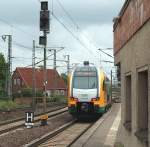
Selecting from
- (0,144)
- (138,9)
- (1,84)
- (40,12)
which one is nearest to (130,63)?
(138,9)

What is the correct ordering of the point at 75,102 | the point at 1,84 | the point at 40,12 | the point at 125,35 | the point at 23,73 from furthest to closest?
the point at 23,73 < the point at 1,84 < the point at 75,102 < the point at 40,12 < the point at 125,35

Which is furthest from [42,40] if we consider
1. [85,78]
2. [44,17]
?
[85,78]

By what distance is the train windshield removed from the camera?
3181cm

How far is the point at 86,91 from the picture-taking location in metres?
31.5

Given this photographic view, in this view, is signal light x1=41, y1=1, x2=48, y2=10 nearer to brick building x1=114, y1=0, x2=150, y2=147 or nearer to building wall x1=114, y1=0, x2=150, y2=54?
building wall x1=114, y1=0, x2=150, y2=54

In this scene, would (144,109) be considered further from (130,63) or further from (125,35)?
(125,35)

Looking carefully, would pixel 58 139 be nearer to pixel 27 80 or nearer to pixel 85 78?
pixel 85 78

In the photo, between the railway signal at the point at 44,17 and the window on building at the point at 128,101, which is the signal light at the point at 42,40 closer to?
the railway signal at the point at 44,17

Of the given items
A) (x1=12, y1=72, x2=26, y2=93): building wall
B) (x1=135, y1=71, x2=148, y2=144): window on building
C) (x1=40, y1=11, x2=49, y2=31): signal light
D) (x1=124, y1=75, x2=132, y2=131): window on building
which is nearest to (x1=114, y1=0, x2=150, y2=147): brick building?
(x1=135, y1=71, x2=148, y2=144): window on building

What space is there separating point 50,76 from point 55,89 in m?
9.56

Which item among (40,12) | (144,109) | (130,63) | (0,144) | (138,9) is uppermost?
(40,12)

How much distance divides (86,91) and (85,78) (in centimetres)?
90

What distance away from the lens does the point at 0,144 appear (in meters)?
18.9

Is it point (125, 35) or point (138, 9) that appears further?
point (125, 35)
